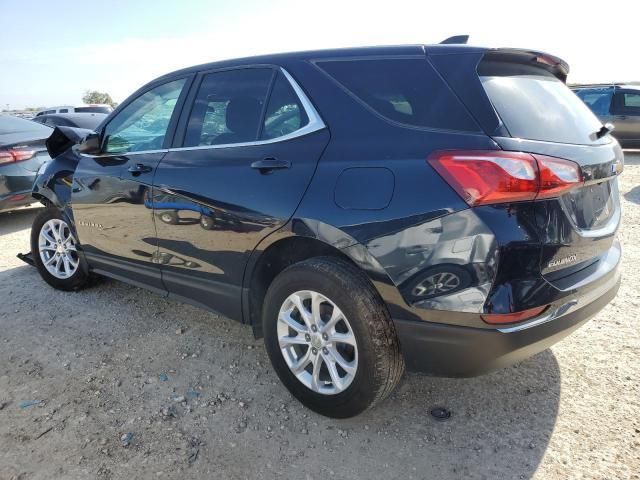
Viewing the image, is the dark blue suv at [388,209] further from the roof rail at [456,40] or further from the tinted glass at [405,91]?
the roof rail at [456,40]

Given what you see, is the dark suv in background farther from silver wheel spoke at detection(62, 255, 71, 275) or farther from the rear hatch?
silver wheel spoke at detection(62, 255, 71, 275)

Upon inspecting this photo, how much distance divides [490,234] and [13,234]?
6.51 meters

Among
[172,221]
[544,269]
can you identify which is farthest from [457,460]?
[172,221]

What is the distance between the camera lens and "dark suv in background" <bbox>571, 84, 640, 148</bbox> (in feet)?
36.8

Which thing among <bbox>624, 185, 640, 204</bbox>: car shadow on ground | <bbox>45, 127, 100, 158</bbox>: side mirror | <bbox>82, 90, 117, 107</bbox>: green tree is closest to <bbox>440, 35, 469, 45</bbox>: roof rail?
<bbox>45, 127, 100, 158</bbox>: side mirror

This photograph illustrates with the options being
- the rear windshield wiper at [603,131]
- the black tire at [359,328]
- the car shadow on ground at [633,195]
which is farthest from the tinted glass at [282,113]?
the car shadow on ground at [633,195]

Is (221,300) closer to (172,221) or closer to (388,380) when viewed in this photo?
(172,221)

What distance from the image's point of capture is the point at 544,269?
77.9 inches

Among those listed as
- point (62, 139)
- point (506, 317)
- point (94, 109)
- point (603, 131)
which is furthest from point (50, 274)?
point (94, 109)

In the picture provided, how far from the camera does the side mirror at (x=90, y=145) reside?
11.8ft

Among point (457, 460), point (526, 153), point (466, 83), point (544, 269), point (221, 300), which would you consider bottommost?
point (457, 460)

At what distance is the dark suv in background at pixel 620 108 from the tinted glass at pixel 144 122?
10691mm

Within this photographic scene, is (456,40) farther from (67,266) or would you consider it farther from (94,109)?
(94,109)

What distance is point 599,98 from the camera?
11898mm
